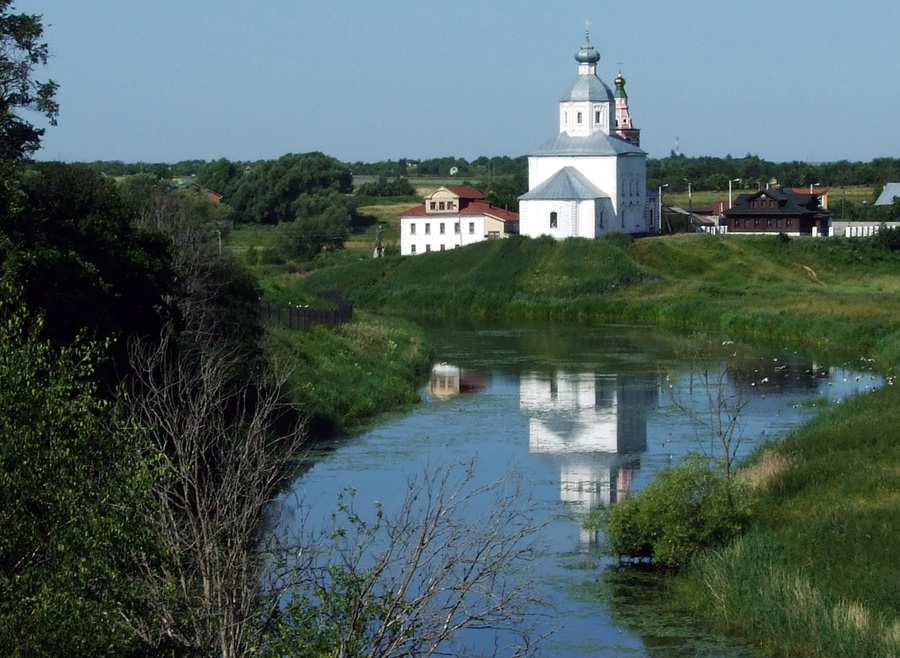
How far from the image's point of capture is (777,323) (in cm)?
3522

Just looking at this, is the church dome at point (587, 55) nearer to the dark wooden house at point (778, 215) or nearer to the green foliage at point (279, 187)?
the dark wooden house at point (778, 215)

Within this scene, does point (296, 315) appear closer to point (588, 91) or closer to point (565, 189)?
point (565, 189)

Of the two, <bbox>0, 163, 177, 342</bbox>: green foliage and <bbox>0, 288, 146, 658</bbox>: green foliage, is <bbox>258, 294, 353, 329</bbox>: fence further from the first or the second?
<bbox>0, 288, 146, 658</bbox>: green foliage

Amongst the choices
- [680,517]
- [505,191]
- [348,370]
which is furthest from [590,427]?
[505,191]

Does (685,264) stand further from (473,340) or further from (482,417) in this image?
(482,417)

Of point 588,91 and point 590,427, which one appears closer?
point 590,427

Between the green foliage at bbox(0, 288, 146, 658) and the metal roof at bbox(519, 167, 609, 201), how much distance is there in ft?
145

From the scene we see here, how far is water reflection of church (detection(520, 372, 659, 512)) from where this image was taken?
18297 millimetres

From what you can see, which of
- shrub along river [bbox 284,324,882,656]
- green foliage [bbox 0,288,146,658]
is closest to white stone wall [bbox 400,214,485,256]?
shrub along river [bbox 284,324,882,656]

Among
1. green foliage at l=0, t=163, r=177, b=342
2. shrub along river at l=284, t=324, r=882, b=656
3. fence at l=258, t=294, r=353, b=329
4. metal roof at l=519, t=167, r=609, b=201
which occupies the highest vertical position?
metal roof at l=519, t=167, r=609, b=201

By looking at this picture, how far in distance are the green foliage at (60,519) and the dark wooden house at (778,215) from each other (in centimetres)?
5145

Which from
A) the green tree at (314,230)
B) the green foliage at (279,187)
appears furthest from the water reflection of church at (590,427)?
the green foliage at (279,187)

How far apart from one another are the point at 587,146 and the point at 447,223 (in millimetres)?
6943

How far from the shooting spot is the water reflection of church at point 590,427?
18297 mm
